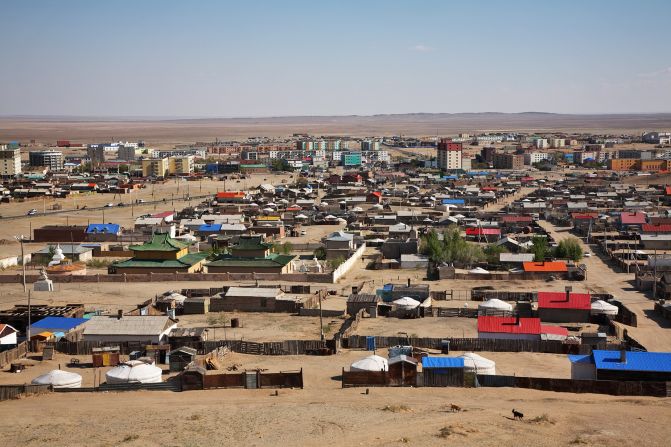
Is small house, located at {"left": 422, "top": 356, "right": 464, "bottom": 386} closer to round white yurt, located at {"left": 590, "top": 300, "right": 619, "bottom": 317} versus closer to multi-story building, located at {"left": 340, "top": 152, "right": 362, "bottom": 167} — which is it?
round white yurt, located at {"left": 590, "top": 300, "right": 619, "bottom": 317}

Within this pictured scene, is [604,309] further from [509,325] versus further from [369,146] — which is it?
[369,146]

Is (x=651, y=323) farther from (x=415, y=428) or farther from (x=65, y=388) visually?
(x=65, y=388)

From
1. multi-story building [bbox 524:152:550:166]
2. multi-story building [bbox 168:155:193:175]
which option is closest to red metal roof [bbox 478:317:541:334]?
multi-story building [bbox 168:155:193:175]

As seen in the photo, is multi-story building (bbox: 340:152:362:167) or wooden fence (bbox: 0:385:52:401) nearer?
wooden fence (bbox: 0:385:52:401)

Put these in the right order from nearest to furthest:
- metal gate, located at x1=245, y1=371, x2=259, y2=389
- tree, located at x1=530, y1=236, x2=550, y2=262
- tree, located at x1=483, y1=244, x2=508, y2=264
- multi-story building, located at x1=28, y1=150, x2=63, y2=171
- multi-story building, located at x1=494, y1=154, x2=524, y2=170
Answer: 1. metal gate, located at x1=245, y1=371, x2=259, y2=389
2. tree, located at x1=530, y1=236, x2=550, y2=262
3. tree, located at x1=483, y1=244, x2=508, y2=264
4. multi-story building, located at x1=28, y1=150, x2=63, y2=171
5. multi-story building, located at x1=494, y1=154, x2=524, y2=170

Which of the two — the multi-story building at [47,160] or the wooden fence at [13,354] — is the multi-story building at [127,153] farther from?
the wooden fence at [13,354]
